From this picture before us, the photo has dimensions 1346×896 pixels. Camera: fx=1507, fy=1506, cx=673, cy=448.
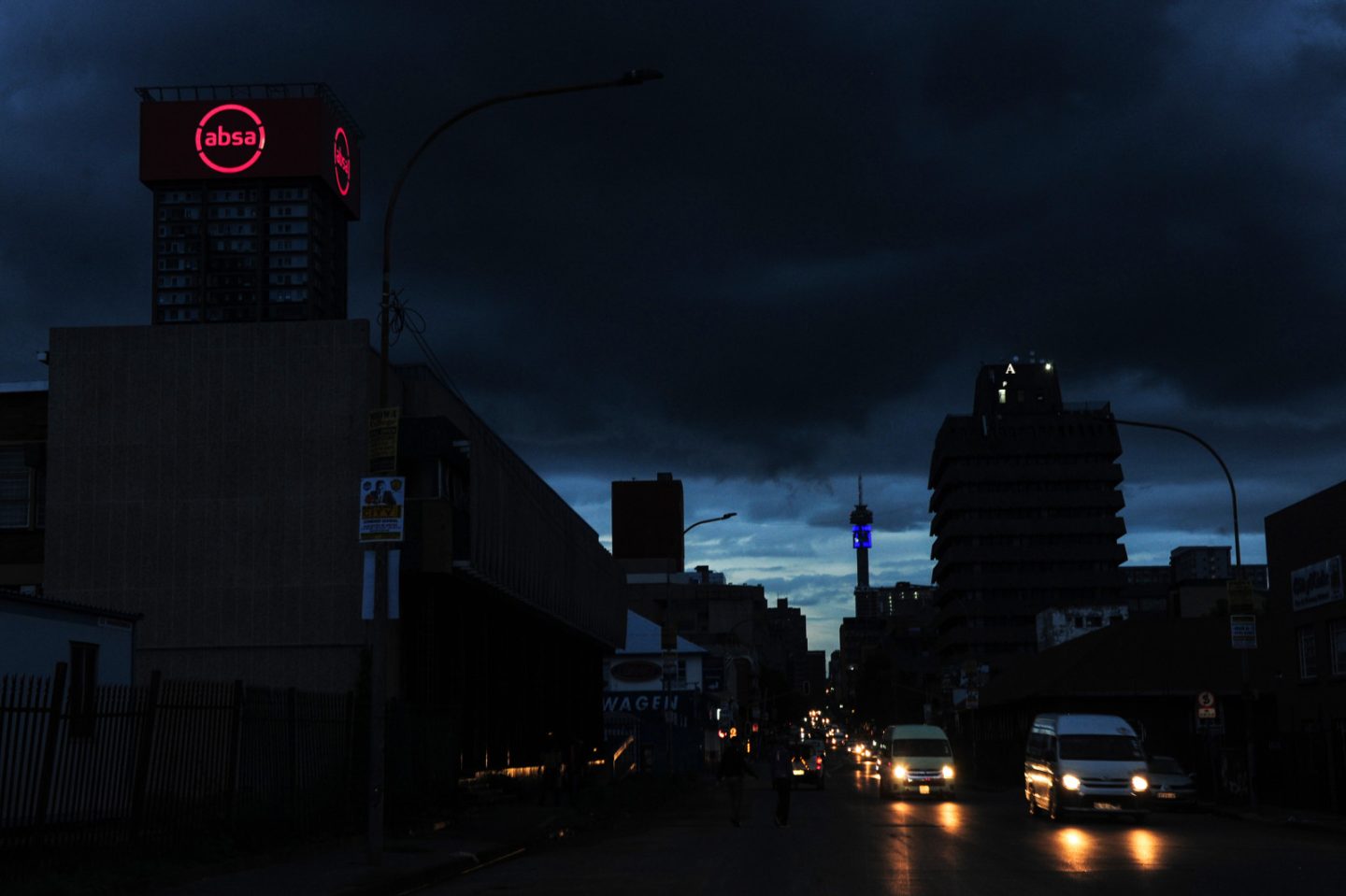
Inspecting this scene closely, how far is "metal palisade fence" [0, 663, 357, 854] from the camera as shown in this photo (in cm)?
1554

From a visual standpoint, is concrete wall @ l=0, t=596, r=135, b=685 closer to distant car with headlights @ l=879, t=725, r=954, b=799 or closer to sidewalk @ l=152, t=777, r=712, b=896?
sidewalk @ l=152, t=777, r=712, b=896

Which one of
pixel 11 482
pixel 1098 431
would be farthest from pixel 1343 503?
pixel 1098 431

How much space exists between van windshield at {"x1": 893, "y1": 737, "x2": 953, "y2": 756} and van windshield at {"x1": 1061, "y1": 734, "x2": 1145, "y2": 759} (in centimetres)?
1356

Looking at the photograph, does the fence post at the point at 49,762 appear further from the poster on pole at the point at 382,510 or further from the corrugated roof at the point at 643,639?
the corrugated roof at the point at 643,639

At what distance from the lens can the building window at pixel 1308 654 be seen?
38281 mm

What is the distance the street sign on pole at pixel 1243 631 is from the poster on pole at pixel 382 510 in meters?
22.0

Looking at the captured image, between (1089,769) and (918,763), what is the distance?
14261 mm

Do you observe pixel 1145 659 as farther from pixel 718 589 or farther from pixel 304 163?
pixel 304 163

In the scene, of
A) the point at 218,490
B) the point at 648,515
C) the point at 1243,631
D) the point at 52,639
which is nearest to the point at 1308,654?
the point at 1243,631

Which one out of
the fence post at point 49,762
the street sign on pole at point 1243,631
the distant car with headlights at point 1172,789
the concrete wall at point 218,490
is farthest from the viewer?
the distant car with headlights at point 1172,789

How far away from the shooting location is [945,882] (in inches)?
663

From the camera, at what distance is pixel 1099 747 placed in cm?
3073

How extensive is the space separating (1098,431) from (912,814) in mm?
131360

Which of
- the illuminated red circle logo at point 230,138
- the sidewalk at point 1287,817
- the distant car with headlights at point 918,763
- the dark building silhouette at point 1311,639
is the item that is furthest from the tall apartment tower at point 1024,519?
the sidewalk at point 1287,817
